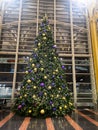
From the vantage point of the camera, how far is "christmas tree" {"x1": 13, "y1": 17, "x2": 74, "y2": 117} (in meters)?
3.90

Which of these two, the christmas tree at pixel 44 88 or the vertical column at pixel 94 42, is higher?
the vertical column at pixel 94 42

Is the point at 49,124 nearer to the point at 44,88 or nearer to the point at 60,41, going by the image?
the point at 44,88

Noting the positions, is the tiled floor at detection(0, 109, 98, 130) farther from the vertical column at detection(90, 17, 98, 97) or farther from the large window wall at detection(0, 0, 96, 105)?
the vertical column at detection(90, 17, 98, 97)

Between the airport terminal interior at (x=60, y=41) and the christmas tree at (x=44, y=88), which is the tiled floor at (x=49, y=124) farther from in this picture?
the airport terminal interior at (x=60, y=41)

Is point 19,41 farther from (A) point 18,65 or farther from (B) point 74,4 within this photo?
(B) point 74,4

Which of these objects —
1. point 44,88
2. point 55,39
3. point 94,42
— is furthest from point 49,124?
point 94,42

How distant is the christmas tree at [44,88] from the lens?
3904 millimetres

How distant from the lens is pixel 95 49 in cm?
666

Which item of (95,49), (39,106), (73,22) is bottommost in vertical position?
(39,106)

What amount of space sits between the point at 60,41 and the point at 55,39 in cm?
28

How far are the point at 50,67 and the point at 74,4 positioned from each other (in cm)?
479

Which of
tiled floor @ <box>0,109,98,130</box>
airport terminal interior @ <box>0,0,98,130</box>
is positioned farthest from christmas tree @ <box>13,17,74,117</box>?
airport terminal interior @ <box>0,0,98,130</box>

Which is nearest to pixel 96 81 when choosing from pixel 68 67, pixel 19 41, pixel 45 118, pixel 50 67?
pixel 68 67

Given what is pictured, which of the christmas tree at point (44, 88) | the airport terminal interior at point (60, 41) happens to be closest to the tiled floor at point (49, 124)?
the christmas tree at point (44, 88)
